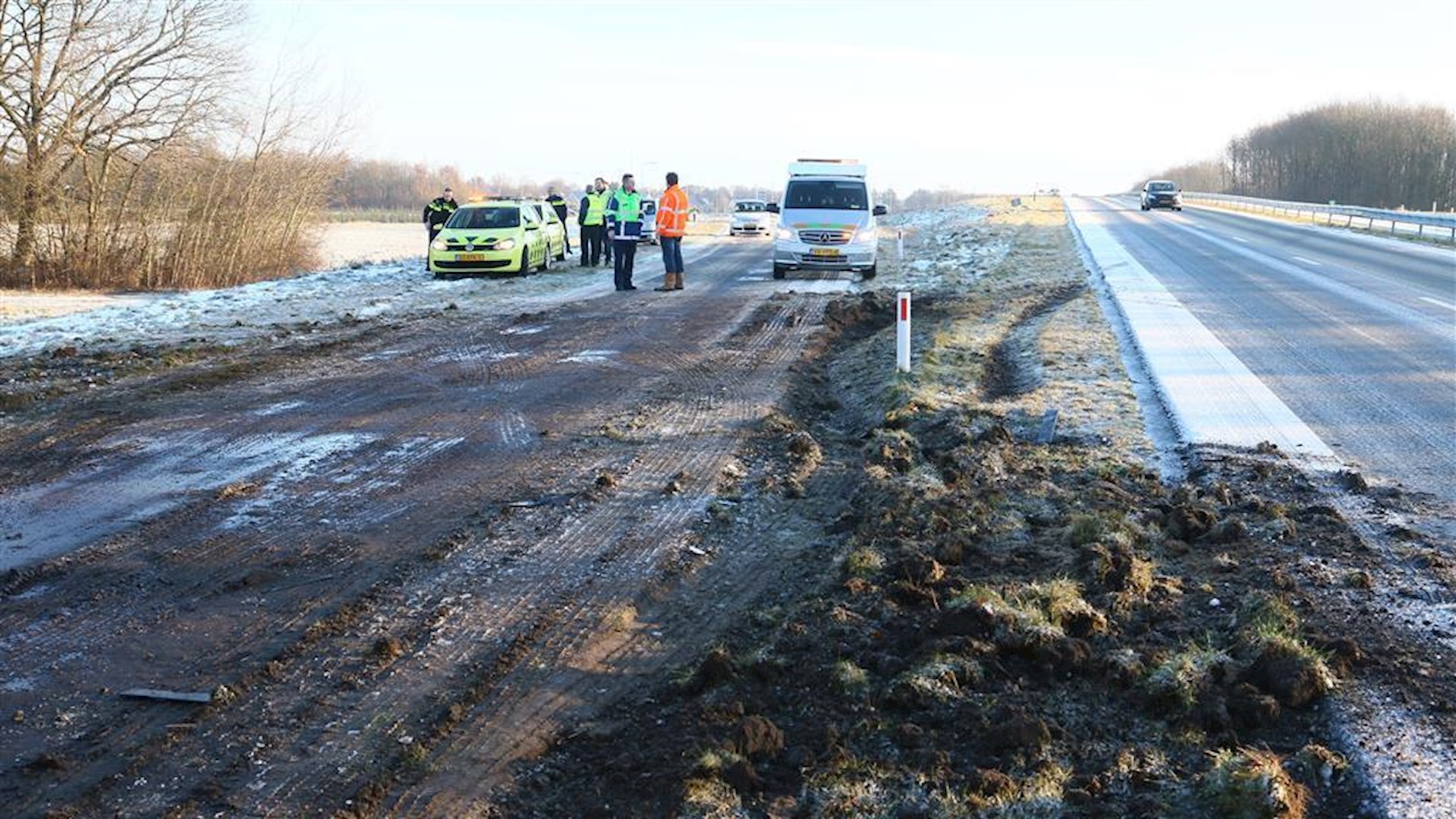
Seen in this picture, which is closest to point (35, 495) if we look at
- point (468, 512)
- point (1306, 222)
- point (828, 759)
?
point (468, 512)

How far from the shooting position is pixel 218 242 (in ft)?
80.6

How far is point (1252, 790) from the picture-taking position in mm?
3686

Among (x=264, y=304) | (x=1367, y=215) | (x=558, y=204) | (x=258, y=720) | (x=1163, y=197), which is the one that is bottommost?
(x=258, y=720)

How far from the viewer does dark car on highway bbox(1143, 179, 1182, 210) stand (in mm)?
65000

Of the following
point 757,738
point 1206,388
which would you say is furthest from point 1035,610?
point 1206,388

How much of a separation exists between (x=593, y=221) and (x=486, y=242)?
334cm

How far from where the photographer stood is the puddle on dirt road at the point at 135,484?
6.50 metres

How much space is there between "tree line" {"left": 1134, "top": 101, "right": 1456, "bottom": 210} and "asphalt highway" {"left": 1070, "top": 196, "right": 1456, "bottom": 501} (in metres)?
50.2

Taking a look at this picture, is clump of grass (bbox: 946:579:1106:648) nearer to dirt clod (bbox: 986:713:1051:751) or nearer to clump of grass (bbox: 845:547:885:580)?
clump of grass (bbox: 845:547:885:580)

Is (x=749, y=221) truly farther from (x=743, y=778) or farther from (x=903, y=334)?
(x=743, y=778)

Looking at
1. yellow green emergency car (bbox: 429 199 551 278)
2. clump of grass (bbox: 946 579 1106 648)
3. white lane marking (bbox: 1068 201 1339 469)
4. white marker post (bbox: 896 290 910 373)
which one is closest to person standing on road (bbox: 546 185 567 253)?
yellow green emergency car (bbox: 429 199 551 278)

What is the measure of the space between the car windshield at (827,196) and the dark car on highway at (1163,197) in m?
47.0

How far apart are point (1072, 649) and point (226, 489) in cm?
528

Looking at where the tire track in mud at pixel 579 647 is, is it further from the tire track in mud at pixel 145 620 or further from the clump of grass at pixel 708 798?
the tire track in mud at pixel 145 620
